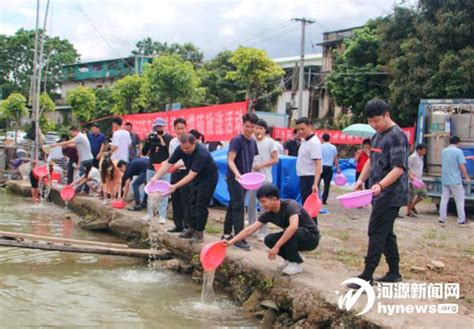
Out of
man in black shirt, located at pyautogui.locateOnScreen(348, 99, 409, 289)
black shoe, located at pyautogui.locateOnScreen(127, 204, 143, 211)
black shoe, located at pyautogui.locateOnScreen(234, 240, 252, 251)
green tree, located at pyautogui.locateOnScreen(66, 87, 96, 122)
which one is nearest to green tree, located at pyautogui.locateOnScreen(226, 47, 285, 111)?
green tree, located at pyautogui.locateOnScreen(66, 87, 96, 122)

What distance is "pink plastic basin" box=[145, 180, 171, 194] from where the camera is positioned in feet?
22.2

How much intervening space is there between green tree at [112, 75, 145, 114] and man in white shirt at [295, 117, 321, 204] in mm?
26438

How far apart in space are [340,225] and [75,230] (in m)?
4.75

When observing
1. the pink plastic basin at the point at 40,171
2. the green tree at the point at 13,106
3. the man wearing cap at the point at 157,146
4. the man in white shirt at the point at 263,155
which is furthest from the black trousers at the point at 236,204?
the green tree at the point at 13,106

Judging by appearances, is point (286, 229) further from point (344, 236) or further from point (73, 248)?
point (73, 248)

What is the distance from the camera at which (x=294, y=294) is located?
16.4ft

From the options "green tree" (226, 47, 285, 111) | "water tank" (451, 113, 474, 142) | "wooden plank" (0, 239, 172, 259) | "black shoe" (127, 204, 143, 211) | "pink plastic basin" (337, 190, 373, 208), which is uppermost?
"green tree" (226, 47, 285, 111)

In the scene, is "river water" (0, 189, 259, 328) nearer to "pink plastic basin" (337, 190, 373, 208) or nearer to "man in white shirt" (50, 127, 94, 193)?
"pink plastic basin" (337, 190, 373, 208)

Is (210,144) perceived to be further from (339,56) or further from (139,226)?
(339,56)

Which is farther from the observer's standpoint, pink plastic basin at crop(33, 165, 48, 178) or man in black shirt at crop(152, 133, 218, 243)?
pink plastic basin at crop(33, 165, 48, 178)

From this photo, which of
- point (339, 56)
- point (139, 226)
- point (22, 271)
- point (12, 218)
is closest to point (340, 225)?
point (139, 226)

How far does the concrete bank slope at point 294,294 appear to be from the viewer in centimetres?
413

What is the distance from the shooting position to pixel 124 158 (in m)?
10.6

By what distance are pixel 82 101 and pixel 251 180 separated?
1330 inches
